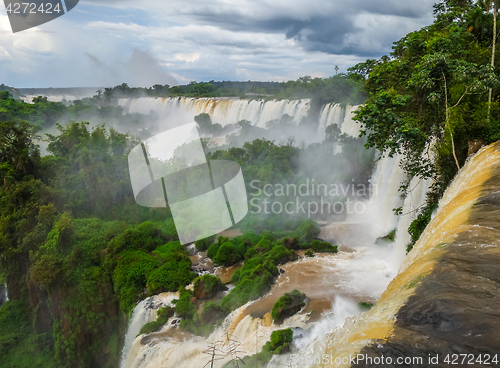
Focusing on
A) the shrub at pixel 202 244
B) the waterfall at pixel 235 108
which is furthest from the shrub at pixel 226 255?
the waterfall at pixel 235 108

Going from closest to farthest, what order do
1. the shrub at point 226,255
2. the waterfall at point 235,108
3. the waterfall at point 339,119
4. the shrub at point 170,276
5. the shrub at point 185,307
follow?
the shrub at point 185,307 → the shrub at point 170,276 → the shrub at point 226,255 → the waterfall at point 339,119 → the waterfall at point 235,108

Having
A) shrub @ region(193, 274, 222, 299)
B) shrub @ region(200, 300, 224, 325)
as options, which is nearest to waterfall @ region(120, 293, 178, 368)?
shrub @ region(193, 274, 222, 299)

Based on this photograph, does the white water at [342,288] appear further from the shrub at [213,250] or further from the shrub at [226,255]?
the shrub at [213,250]

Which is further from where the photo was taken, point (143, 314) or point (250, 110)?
point (250, 110)

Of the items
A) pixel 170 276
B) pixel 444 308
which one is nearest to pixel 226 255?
pixel 170 276

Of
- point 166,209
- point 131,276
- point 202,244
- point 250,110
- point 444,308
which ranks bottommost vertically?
point 131,276

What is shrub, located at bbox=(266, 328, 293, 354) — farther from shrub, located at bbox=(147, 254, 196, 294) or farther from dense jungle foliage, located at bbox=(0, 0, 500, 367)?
shrub, located at bbox=(147, 254, 196, 294)

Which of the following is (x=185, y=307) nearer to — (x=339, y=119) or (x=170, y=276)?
(x=170, y=276)

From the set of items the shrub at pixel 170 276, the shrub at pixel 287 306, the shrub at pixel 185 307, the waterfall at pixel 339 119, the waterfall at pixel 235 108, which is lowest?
the shrub at pixel 185 307

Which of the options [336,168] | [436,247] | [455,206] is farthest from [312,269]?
[336,168]
